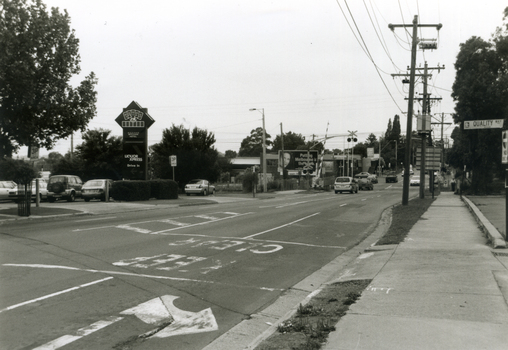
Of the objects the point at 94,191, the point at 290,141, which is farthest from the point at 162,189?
the point at 290,141

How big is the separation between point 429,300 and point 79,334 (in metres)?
4.33

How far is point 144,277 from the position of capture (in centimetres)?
927

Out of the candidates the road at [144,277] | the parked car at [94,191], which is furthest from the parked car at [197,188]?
the road at [144,277]

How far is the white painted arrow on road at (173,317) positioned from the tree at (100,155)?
148 feet

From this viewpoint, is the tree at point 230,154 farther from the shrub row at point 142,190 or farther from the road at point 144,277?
the road at point 144,277

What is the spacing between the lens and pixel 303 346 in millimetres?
5184

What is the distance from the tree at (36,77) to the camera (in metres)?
20.6

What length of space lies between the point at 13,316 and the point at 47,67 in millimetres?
17450

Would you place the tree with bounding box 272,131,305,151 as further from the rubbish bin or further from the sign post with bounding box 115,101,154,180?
the rubbish bin

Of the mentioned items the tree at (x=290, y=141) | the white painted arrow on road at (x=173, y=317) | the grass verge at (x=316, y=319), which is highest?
the tree at (x=290, y=141)

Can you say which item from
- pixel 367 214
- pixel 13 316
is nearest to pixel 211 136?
pixel 367 214

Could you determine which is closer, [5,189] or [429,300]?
[429,300]

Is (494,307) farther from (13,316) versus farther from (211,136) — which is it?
(211,136)

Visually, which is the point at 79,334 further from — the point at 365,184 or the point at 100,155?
the point at 365,184
